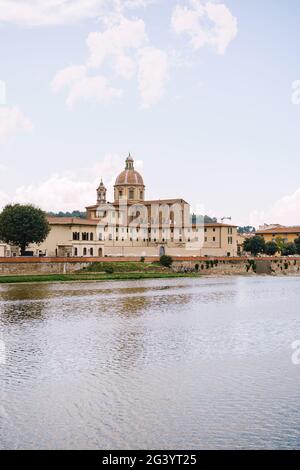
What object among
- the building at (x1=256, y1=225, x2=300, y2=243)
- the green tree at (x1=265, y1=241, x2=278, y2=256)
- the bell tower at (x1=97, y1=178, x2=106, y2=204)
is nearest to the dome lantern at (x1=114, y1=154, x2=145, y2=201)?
the bell tower at (x1=97, y1=178, x2=106, y2=204)

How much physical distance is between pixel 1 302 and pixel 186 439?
110 ft

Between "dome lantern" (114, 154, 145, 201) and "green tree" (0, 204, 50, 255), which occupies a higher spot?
"dome lantern" (114, 154, 145, 201)

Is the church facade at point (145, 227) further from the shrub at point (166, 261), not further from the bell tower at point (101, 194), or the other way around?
the shrub at point (166, 261)

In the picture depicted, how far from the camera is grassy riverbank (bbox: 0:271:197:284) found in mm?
68037

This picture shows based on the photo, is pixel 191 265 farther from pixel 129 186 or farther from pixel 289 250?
pixel 289 250

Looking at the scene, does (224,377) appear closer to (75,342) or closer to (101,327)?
(75,342)

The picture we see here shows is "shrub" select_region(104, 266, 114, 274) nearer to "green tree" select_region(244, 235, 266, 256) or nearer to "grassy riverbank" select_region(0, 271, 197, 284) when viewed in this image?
"grassy riverbank" select_region(0, 271, 197, 284)

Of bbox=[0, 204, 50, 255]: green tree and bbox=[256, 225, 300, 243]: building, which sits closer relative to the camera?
bbox=[0, 204, 50, 255]: green tree

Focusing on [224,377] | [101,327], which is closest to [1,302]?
[101,327]

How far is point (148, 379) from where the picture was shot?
71.4 ft

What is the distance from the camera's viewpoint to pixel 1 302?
47062 mm

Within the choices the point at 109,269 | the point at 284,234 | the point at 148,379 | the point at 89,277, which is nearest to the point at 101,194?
the point at 109,269

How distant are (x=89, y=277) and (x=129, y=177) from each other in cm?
4986

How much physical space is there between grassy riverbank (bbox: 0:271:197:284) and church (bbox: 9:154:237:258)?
653 inches
